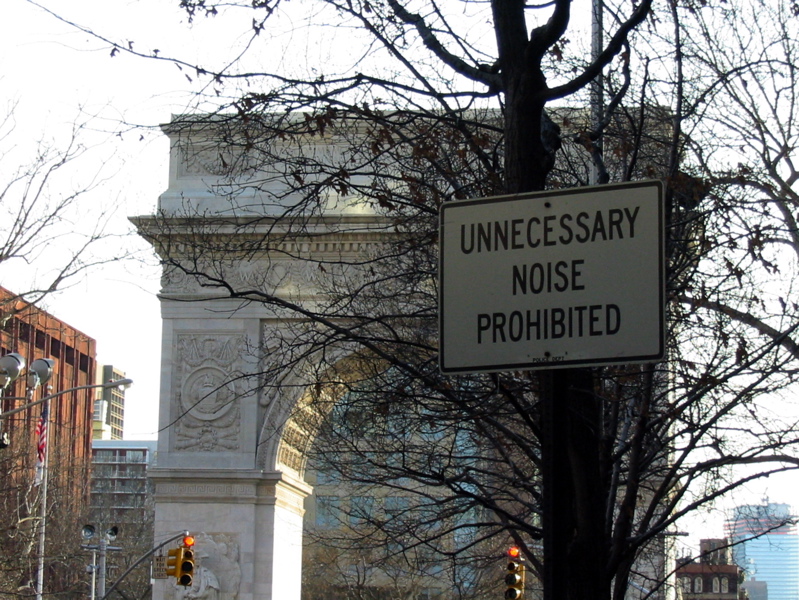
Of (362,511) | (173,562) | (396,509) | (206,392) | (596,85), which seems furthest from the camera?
(206,392)

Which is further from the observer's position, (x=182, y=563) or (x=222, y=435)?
(x=222, y=435)

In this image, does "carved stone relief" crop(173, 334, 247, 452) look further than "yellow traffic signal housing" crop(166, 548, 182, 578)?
Yes

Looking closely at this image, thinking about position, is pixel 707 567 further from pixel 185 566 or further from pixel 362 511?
pixel 185 566

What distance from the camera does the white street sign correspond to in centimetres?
432

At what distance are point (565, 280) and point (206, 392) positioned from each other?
2276 centimetres

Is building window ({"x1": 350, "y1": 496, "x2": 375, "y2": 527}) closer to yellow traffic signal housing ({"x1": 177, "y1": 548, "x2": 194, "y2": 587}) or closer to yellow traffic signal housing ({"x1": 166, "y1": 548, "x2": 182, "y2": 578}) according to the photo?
yellow traffic signal housing ({"x1": 177, "y1": 548, "x2": 194, "y2": 587})

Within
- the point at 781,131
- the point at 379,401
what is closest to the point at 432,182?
the point at 379,401

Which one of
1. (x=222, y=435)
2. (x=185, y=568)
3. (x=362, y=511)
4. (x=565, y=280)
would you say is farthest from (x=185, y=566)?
(x=565, y=280)

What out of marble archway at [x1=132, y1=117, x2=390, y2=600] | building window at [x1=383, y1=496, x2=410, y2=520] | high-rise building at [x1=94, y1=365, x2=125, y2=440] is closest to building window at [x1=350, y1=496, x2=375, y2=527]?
building window at [x1=383, y1=496, x2=410, y2=520]

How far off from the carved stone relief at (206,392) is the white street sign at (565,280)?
73.2ft

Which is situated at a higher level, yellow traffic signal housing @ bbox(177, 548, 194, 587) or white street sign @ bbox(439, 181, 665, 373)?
white street sign @ bbox(439, 181, 665, 373)

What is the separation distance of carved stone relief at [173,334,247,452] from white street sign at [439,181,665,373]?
73.2 feet

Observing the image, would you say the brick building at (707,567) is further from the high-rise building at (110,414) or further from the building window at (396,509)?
the high-rise building at (110,414)

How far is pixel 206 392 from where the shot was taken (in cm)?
2664
